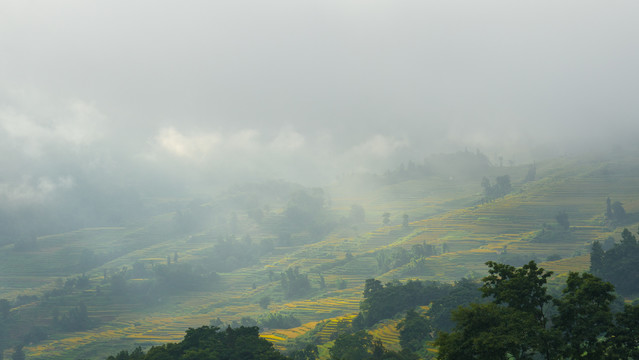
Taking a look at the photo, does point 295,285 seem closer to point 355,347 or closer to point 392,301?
point 392,301

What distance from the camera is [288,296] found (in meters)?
160

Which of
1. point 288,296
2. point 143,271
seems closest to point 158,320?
point 288,296

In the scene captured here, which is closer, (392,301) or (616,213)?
(392,301)

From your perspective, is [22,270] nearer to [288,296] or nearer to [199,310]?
[199,310]

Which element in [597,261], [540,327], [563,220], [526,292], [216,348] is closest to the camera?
[540,327]

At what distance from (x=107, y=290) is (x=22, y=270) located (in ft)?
193

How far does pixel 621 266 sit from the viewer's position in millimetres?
85938

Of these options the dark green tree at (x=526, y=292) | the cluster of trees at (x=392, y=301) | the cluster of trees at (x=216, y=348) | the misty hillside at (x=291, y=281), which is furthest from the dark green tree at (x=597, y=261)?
the dark green tree at (x=526, y=292)

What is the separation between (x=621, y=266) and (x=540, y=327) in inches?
2950

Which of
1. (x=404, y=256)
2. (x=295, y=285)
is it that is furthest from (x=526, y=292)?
(x=404, y=256)

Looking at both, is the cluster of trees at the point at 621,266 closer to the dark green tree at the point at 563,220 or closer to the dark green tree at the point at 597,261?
the dark green tree at the point at 597,261

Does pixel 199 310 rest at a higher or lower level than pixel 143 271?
lower

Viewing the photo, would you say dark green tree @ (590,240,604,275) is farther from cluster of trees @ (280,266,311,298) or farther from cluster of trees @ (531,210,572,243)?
cluster of trees @ (280,266,311,298)

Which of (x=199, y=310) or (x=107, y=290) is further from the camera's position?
(x=107, y=290)
